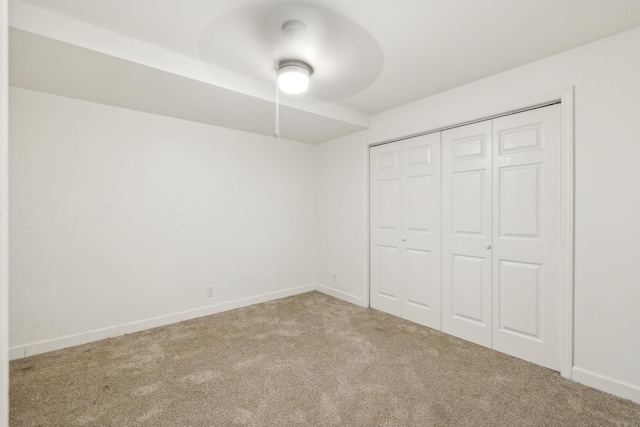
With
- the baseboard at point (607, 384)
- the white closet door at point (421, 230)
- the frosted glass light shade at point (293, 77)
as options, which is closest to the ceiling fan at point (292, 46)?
the frosted glass light shade at point (293, 77)

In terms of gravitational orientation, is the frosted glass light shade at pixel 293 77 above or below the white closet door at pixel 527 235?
above

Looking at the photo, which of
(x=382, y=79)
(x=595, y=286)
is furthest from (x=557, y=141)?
(x=382, y=79)

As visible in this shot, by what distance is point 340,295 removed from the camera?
4043 mm

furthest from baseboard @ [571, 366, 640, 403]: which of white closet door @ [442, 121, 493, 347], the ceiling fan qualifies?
the ceiling fan

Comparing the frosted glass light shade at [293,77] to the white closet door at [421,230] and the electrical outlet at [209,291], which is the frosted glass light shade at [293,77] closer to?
the white closet door at [421,230]

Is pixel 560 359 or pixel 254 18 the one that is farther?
pixel 560 359

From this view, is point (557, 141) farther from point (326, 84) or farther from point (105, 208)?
point (105, 208)

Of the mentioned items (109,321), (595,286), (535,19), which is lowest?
(109,321)

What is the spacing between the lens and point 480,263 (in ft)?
8.77

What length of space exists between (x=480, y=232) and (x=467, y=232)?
12cm

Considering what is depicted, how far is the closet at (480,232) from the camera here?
2279 millimetres

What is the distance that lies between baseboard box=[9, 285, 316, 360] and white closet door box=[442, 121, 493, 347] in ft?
7.42

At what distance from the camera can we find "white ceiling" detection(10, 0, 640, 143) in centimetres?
171

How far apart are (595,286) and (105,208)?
415 cm
